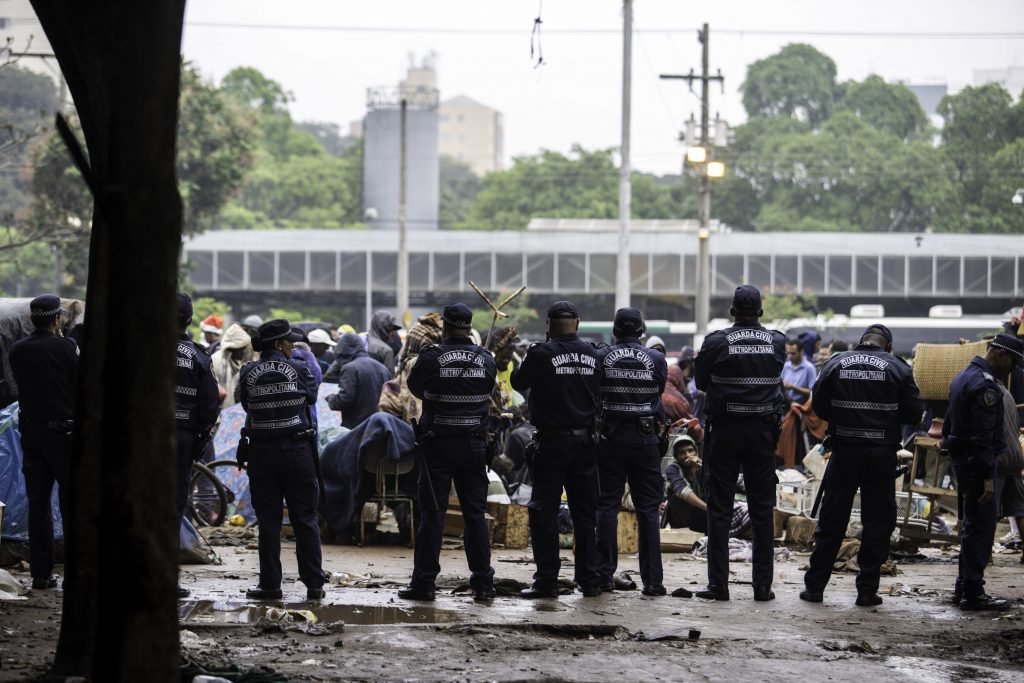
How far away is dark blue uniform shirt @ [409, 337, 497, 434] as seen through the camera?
1101cm

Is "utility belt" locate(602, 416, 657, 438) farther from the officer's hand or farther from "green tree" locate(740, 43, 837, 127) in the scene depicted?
"green tree" locate(740, 43, 837, 127)

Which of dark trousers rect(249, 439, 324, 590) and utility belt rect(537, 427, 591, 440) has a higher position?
utility belt rect(537, 427, 591, 440)

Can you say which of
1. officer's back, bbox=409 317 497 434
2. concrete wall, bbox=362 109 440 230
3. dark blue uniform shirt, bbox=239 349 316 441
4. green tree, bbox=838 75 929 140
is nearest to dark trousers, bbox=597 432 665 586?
officer's back, bbox=409 317 497 434

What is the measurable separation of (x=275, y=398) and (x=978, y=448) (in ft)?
16.9

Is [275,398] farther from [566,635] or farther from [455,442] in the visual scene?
[566,635]

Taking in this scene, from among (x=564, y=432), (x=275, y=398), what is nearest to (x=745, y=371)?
(x=564, y=432)

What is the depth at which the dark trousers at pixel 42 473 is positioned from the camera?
11.0 m

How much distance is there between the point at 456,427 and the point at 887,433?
10.5 ft

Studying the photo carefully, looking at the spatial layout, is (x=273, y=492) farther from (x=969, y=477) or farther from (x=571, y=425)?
(x=969, y=477)

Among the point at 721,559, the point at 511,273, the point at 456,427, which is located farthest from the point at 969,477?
the point at 511,273

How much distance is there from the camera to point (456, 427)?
36.1ft

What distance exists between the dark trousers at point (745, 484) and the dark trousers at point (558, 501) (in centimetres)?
90

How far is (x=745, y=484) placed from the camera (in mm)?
11453

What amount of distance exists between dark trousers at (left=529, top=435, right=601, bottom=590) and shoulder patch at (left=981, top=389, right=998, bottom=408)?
9.46ft
